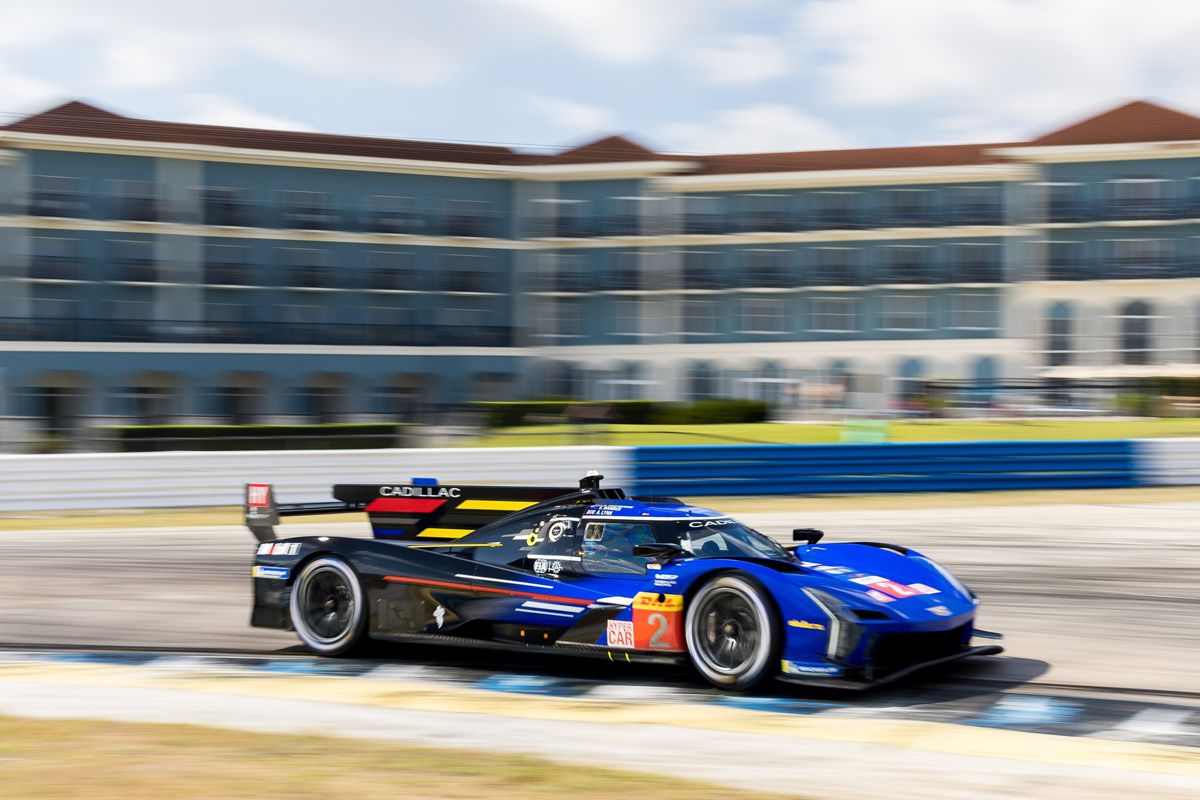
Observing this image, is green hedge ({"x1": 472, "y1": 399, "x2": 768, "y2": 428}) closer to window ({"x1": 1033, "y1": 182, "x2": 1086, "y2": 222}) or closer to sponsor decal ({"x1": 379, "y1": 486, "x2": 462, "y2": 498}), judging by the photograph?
window ({"x1": 1033, "y1": 182, "x2": 1086, "y2": 222})

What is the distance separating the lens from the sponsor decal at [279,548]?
28.2ft

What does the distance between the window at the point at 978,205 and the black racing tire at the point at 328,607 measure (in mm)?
40595

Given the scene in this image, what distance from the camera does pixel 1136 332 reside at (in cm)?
4347

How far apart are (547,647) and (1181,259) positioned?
41764mm

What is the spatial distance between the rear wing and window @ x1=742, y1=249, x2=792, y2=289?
39.0 m

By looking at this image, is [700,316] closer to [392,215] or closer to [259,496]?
[392,215]

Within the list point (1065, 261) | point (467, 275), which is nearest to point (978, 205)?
point (1065, 261)

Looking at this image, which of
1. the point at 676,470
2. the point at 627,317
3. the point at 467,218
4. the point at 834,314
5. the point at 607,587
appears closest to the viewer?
the point at 607,587

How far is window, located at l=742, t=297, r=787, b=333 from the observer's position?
47.4m

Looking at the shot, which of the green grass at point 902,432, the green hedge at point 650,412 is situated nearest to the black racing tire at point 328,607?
the green grass at point 902,432

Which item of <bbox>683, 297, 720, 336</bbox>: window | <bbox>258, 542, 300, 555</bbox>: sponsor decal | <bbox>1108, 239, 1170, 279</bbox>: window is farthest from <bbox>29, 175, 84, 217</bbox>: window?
<bbox>258, 542, 300, 555</bbox>: sponsor decal

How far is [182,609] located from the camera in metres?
10.1

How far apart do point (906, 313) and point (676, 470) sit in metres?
30.2

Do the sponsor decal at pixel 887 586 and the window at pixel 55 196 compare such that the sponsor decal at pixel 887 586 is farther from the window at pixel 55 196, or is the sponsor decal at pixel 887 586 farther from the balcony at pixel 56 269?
the window at pixel 55 196
